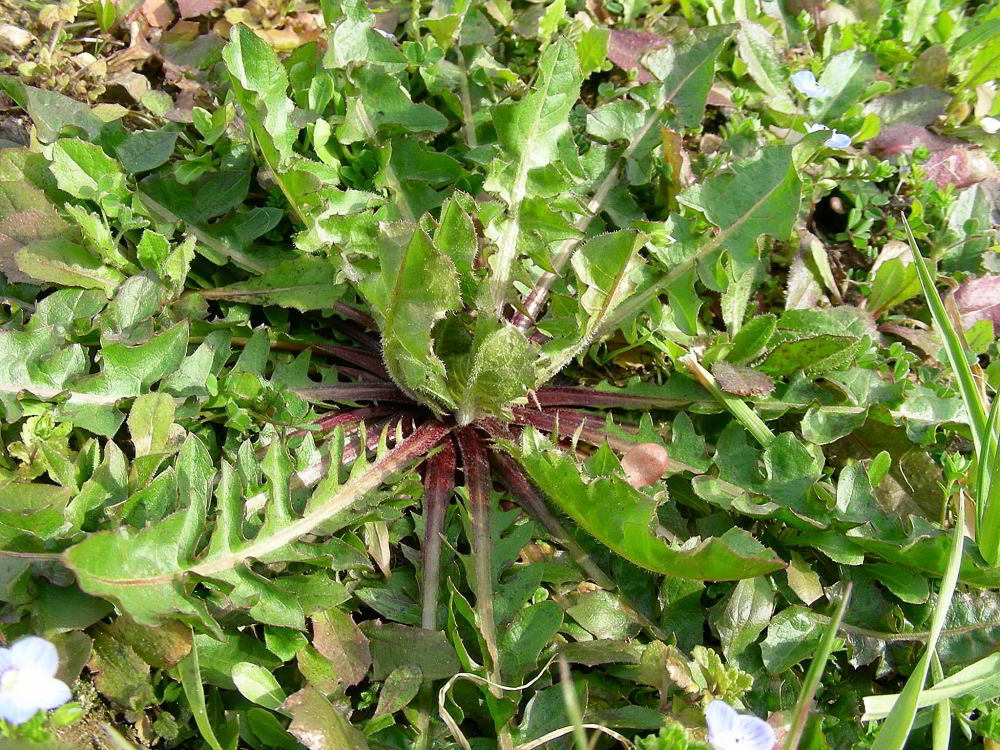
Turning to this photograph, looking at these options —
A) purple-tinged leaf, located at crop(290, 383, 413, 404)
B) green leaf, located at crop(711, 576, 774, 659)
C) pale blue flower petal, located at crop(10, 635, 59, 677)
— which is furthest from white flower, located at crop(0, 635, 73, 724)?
green leaf, located at crop(711, 576, 774, 659)

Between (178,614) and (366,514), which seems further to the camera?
(366,514)

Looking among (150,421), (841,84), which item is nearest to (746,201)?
(841,84)

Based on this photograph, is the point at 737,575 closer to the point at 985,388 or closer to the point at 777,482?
the point at 777,482

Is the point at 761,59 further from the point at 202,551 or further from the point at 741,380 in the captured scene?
the point at 202,551

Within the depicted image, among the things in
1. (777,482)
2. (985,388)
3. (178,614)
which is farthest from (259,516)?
(985,388)

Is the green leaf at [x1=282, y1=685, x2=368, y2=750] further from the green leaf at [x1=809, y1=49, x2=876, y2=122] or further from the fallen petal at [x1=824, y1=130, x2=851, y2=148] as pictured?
the green leaf at [x1=809, y1=49, x2=876, y2=122]

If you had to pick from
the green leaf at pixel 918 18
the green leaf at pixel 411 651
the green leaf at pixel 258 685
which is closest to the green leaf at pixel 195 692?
the green leaf at pixel 258 685

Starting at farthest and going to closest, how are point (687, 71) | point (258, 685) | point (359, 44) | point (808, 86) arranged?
1. point (808, 86)
2. point (687, 71)
3. point (359, 44)
4. point (258, 685)
